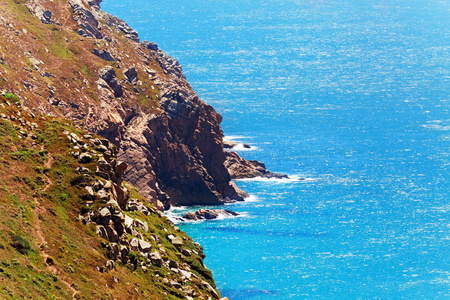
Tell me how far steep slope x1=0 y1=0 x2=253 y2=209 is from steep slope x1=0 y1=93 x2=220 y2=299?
6987 centimetres

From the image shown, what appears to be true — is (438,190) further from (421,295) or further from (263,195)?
(421,295)

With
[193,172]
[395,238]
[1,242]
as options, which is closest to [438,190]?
[395,238]

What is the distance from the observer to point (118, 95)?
534 ft

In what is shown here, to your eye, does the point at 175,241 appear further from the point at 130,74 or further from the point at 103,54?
the point at 130,74

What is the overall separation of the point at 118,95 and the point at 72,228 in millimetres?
104810

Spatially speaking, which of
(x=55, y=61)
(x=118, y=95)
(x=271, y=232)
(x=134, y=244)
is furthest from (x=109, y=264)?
(x=118, y=95)

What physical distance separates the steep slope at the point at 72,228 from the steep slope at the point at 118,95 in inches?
2751

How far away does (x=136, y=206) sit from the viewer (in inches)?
2980

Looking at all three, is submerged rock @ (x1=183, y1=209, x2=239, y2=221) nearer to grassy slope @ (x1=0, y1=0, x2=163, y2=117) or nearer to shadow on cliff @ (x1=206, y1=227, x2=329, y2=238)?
shadow on cliff @ (x1=206, y1=227, x2=329, y2=238)

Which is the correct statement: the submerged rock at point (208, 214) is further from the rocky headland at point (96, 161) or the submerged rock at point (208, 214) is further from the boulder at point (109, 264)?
the boulder at point (109, 264)

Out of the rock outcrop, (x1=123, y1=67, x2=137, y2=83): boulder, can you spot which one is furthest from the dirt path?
(x1=123, y1=67, x2=137, y2=83): boulder

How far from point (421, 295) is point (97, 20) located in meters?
91.3

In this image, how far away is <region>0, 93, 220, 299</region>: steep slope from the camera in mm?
53125

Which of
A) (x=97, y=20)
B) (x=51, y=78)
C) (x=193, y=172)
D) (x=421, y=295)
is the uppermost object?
(x=97, y=20)
